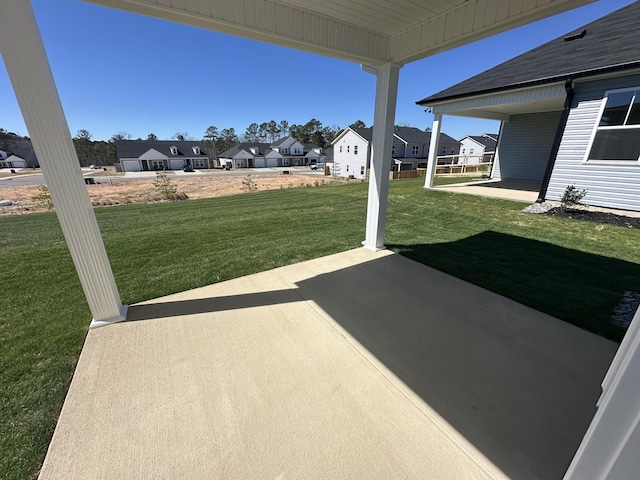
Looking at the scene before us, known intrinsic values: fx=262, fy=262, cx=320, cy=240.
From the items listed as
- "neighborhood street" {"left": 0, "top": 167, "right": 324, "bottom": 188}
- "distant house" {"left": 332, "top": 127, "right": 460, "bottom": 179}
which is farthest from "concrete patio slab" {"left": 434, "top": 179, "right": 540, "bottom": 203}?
"neighborhood street" {"left": 0, "top": 167, "right": 324, "bottom": 188}

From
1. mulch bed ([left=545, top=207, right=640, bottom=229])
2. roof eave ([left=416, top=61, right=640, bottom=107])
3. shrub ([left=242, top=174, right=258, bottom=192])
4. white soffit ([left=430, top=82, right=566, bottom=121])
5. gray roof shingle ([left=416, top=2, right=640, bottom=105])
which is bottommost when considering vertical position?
shrub ([left=242, top=174, right=258, bottom=192])

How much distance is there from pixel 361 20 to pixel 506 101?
756cm

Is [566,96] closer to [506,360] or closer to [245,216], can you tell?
[506,360]

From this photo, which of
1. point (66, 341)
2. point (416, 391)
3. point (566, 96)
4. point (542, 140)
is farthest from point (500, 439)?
point (542, 140)

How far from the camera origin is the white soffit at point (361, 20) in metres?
2.36

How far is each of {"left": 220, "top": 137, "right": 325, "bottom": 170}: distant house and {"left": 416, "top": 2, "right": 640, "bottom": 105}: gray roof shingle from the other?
148 ft

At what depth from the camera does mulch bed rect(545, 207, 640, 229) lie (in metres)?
5.86

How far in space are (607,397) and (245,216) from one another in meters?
7.17

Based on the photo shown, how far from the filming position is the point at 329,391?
1.93 meters

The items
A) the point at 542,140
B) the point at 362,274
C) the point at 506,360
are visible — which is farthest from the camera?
the point at 542,140

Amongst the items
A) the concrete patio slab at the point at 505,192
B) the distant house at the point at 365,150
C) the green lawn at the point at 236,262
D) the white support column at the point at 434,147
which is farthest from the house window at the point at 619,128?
the distant house at the point at 365,150

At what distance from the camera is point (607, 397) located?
91 centimetres

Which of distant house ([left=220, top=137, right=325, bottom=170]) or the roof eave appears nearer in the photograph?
the roof eave

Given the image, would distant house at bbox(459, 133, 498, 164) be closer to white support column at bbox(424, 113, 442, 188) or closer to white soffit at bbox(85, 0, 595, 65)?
white support column at bbox(424, 113, 442, 188)
